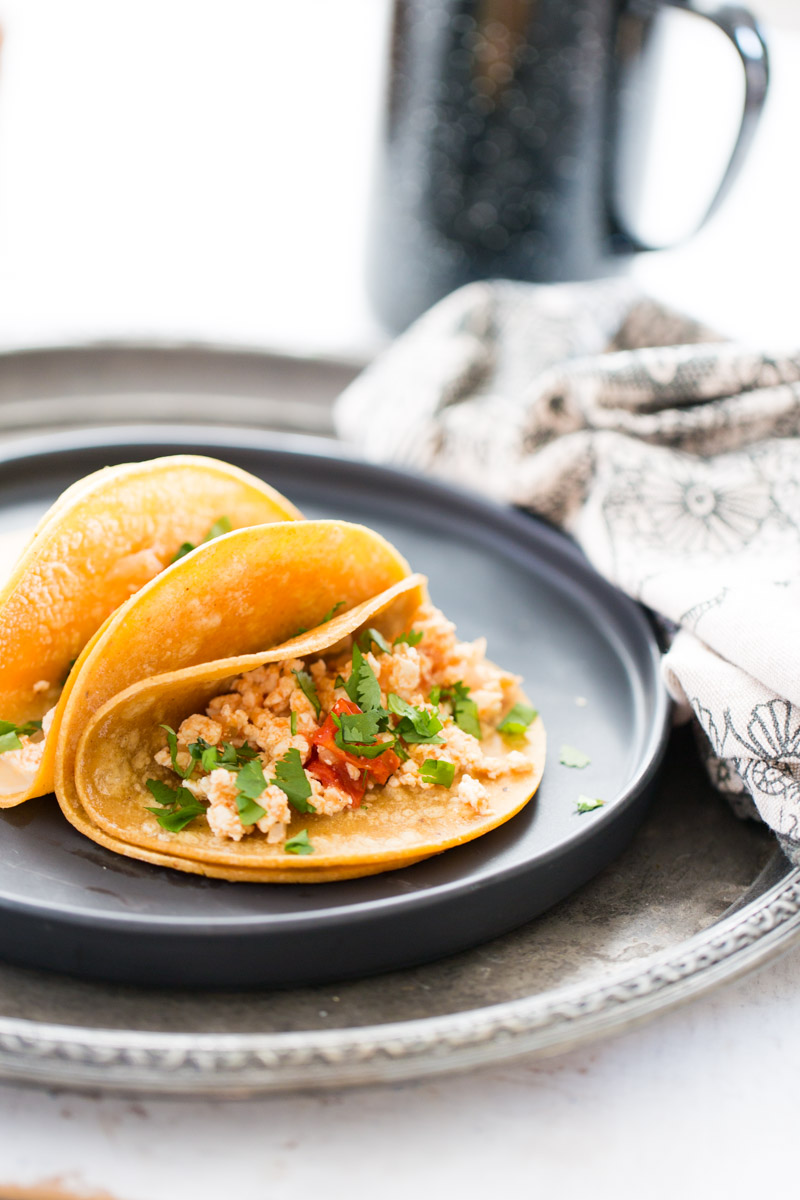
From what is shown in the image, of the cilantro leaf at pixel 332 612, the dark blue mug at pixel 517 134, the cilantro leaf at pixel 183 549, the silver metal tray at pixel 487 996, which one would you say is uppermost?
the dark blue mug at pixel 517 134

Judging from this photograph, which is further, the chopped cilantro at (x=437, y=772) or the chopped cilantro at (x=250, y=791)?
the chopped cilantro at (x=437, y=772)

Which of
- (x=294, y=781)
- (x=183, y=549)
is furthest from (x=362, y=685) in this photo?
(x=183, y=549)

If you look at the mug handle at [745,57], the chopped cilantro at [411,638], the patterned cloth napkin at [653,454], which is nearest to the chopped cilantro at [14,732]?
the chopped cilantro at [411,638]

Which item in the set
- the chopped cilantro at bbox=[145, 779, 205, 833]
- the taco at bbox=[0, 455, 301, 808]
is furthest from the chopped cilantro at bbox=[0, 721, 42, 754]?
the chopped cilantro at bbox=[145, 779, 205, 833]

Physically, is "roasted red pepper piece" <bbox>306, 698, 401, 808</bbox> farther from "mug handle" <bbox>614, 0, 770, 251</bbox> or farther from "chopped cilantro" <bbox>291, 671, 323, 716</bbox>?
"mug handle" <bbox>614, 0, 770, 251</bbox>

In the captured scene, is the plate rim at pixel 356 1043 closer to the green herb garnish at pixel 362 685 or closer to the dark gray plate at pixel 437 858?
the dark gray plate at pixel 437 858

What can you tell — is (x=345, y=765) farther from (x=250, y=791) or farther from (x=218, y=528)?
(x=218, y=528)

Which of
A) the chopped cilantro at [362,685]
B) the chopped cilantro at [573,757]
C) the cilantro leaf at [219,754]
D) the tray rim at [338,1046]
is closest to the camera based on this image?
the tray rim at [338,1046]
